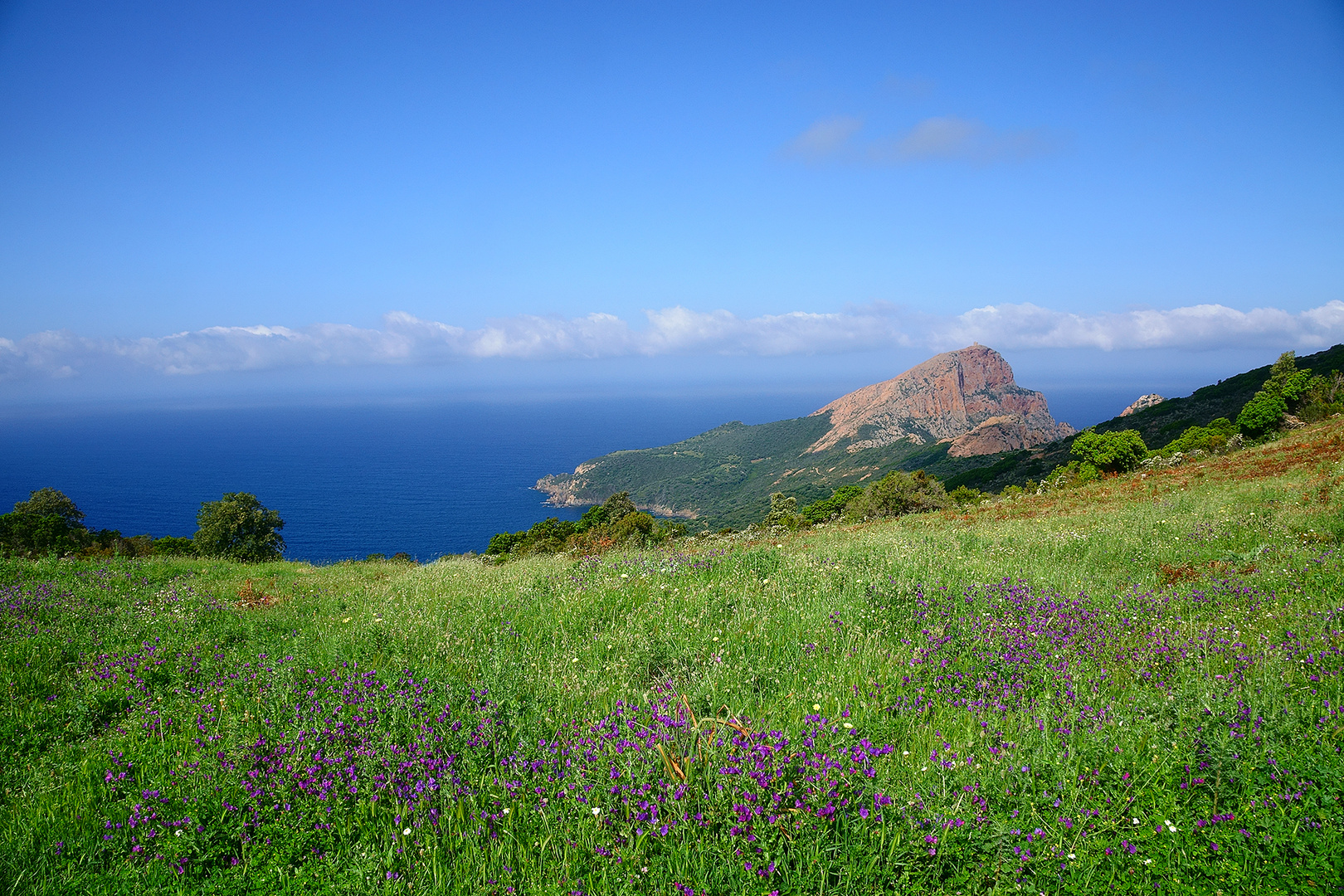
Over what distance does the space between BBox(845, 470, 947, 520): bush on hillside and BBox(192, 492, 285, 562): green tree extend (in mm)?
39513

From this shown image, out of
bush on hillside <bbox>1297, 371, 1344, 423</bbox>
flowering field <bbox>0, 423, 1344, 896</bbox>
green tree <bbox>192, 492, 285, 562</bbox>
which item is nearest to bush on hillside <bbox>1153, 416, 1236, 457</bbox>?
bush on hillside <bbox>1297, 371, 1344, 423</bbox>

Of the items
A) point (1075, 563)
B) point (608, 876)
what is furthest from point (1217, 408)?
point (608, 876)

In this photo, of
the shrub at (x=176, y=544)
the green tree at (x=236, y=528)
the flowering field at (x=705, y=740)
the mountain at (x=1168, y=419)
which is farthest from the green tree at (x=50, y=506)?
the mountain at (x=1168, y=419)

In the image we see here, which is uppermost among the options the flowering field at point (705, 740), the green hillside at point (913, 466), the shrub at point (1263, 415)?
the shrub at point (1263, 415)

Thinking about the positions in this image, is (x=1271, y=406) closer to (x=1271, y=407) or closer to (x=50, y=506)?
(x=1271, y=407)

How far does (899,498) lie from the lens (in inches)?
1331

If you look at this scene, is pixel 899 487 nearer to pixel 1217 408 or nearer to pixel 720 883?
pixel 720 883

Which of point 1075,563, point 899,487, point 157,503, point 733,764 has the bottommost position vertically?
point 157,503

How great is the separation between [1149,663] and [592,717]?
15.7 ft

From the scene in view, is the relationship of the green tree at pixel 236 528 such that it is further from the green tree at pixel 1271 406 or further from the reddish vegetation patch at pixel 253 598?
the green tree at pixel 1271 406

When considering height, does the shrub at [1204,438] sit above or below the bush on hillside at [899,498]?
above

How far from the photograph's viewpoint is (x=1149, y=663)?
197 inches

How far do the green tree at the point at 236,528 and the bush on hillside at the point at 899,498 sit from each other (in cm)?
3951

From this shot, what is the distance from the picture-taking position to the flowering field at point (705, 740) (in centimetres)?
291
